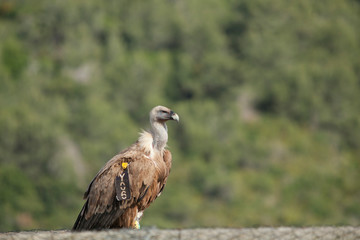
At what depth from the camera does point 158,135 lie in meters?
8.72

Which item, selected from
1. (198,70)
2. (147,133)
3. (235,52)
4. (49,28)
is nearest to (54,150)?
(49,28)

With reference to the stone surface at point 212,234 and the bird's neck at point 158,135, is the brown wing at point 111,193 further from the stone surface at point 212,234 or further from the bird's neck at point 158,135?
the stone surface at point 212,234

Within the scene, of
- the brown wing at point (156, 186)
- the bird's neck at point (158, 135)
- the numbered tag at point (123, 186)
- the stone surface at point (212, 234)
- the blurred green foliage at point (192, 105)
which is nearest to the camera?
the stone surface at point (212, 234)

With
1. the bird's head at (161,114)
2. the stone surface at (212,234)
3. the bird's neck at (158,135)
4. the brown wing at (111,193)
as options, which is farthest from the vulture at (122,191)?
the stone surface at (212,234)

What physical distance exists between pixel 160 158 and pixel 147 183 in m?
0.44

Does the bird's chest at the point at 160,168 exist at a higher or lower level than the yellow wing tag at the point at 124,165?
higher

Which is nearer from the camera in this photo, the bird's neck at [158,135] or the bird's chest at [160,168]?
the bird's chest at [160,168]

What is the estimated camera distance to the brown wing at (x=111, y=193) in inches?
328

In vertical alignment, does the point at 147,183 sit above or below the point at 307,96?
below

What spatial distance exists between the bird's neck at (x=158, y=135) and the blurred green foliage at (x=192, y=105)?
26392mm

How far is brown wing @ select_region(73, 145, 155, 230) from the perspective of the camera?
328 inches

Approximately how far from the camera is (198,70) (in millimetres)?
52344

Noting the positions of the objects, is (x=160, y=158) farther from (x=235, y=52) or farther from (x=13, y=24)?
(x=235, y=52)

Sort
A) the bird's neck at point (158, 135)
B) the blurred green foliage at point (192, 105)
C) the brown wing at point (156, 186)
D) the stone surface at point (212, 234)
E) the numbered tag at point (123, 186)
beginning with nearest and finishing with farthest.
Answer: the stone surface at point (212, 234) < the numbered tag at point (123, 186) < the brown wing at point (156, 186) < the bird's neck at point (158, 135) < the blurred green foliage at point (192, 105)
